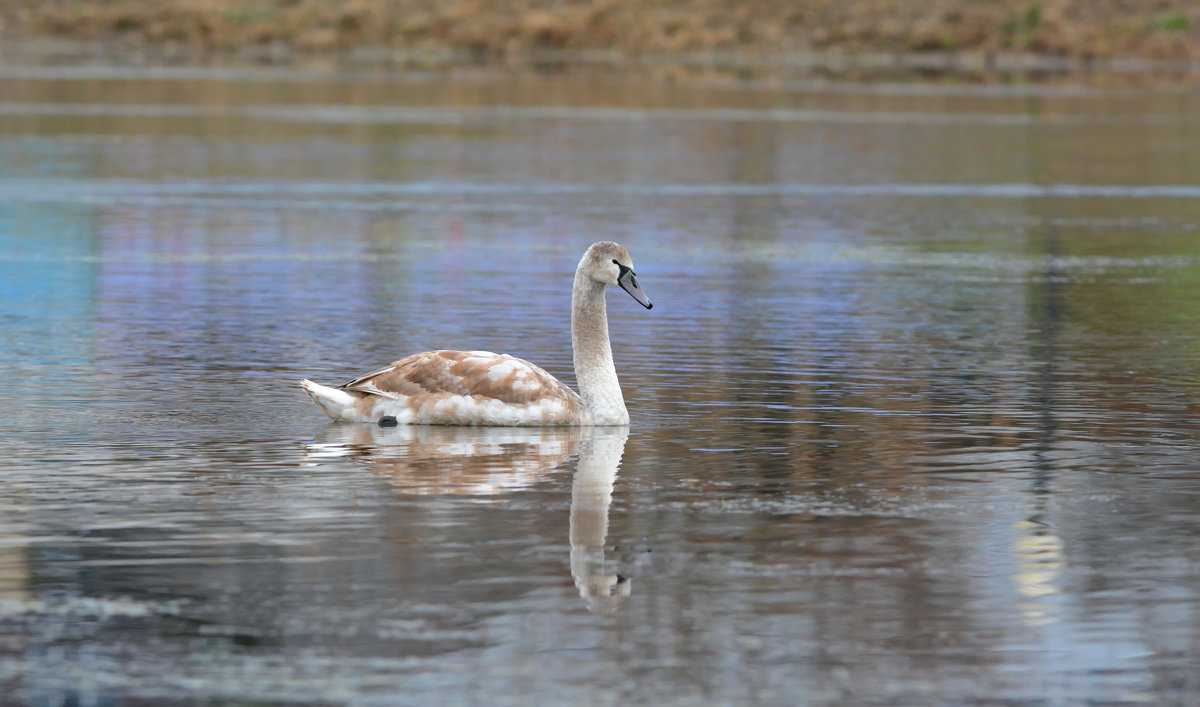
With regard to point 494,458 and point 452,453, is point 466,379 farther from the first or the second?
point 494,458

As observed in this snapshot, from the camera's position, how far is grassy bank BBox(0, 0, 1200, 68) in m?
86.1

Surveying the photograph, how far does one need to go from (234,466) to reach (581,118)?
40.0m

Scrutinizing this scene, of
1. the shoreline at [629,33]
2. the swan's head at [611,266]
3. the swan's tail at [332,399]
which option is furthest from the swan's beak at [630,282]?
the shoreline at [629,33]

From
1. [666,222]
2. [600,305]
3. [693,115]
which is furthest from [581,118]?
[600,305]

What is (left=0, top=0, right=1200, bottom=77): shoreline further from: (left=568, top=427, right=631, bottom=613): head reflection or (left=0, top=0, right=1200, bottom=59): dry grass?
(left=568, top=427, right=631, bottom=613): head reflection

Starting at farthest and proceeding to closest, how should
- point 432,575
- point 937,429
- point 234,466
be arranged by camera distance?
point 937,429 → point 234,466 → point 432,575

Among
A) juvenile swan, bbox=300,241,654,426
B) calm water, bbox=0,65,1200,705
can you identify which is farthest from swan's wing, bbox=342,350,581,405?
calm water, bbox=0,65,1200,705

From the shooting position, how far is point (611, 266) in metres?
13.8

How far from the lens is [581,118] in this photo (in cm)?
5131

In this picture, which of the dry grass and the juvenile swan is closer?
the juvenile swan

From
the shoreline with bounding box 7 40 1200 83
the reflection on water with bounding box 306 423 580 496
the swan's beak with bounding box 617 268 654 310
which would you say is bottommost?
the reflection on water with bounding box 306 423 580 496

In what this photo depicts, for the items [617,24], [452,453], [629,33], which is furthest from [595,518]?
[617,24]

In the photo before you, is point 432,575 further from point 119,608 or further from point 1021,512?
point 1021,512

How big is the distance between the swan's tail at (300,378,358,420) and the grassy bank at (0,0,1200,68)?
2878 inches
